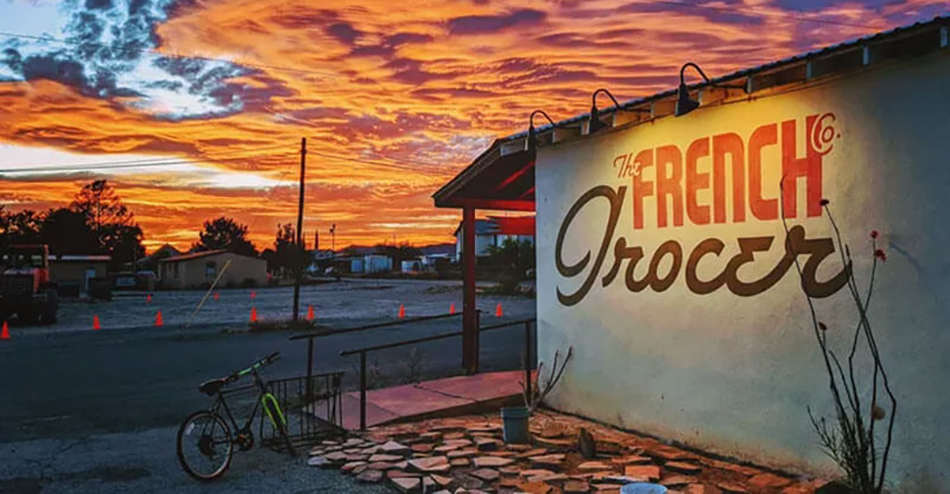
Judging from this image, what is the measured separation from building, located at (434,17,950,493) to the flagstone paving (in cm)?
33

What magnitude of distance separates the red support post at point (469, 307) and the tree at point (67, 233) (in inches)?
2868

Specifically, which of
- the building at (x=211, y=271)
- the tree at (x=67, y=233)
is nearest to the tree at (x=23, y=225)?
the tree at (x=67, y=233)

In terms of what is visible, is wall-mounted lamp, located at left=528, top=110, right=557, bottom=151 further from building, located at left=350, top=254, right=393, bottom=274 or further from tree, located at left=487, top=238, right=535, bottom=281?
building, located at left=350, top=254, right=393, bottom=274

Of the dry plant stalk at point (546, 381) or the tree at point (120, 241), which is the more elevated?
the tree at point (120, 241)

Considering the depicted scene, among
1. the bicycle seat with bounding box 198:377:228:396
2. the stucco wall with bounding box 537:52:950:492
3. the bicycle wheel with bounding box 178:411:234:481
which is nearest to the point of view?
the stucco wall with bounding box 537:52:950:492

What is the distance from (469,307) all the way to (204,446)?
18.8 ft

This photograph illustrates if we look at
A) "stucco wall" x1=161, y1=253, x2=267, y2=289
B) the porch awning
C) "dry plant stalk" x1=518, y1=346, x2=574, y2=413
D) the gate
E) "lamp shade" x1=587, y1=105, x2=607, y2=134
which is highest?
"lamp shade" x1=587, y1=105, x2=607, y2=134

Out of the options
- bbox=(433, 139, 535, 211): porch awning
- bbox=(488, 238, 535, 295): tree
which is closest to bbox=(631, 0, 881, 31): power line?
bbox=(433, 139, 535, 211): porch awning

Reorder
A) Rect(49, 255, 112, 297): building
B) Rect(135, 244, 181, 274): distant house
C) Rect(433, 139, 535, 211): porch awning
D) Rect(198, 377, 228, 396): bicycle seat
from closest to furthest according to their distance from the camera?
Rect(198, 377, 228, 396): bicycle seat, Rect(433, 139, 535, 211): porch awning, Rect(49, 255, 112, 297): building, Rect(135, 244, 181, 274): distant house

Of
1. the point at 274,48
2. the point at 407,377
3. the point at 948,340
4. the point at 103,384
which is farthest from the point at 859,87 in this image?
the point at 103,384

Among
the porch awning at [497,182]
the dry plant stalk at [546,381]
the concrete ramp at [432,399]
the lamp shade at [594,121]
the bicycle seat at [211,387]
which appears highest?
the lamp shade at [594,121]

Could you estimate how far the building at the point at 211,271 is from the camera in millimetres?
63375

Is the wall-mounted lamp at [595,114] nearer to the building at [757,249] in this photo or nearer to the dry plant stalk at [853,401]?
the building at [757,249]

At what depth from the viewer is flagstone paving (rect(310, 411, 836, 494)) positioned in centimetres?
625
